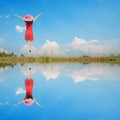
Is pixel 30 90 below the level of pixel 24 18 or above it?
below

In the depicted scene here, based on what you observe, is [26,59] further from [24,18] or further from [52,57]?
[24,18]

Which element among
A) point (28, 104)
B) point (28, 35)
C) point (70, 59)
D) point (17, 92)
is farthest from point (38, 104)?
point (70, 59)

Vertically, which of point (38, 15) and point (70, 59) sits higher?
point (38, 15)

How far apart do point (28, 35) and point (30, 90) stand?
1112 centimetres

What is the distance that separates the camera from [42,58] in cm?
2077

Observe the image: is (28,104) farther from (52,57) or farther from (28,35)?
(52,57)

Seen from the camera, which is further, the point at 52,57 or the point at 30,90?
the point at 52,57

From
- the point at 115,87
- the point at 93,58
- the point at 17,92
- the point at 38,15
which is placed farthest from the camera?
the point at 93,58

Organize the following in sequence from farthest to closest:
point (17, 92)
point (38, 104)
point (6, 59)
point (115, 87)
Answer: point (6, 59) → point (115, 87) → point (17, 92) → point (38, 104)

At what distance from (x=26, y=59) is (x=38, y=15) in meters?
6.10

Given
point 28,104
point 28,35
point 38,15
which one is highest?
point 38,15

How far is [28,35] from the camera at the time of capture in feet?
52.4

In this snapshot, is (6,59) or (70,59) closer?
(70,59)

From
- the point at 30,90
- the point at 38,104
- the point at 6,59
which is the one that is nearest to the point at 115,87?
the point at 30,90
